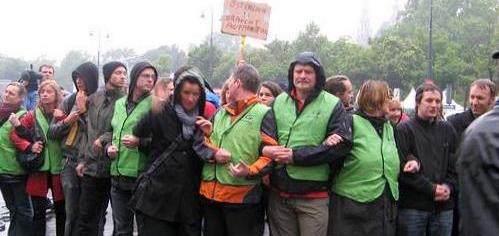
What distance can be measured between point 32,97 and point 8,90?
2.23 metres

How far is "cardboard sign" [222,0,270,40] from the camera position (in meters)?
7.63

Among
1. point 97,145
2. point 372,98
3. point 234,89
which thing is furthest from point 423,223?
point 97,145

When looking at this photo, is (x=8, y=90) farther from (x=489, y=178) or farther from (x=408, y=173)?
(x=489, y=178)

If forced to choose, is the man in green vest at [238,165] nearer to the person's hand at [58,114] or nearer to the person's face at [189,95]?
the person's face at [189,95]

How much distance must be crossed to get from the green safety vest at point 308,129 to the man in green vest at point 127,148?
3.97 feet

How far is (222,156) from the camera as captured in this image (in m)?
4.11

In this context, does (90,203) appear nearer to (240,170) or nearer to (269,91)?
(240,170)

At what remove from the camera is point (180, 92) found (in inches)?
172

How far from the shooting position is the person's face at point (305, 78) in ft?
13.6

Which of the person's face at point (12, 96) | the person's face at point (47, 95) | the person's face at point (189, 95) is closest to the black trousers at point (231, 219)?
the person's face at point (189, 95)

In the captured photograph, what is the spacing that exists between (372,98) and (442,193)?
0.92 metres

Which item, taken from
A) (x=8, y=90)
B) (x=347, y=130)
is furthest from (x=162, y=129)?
(x=8, y=90)

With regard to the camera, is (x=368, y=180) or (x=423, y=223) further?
(x=423, y=223)

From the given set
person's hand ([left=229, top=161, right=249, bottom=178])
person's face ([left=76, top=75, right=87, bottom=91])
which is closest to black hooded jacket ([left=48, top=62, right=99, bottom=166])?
person's face ([left=76, top=75, right=87, bottom=91])
